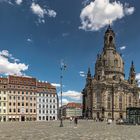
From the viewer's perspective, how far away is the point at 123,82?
157500 millimetres

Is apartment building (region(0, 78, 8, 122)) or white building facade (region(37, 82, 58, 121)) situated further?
white building facade (region(37, 82, 58, 121))

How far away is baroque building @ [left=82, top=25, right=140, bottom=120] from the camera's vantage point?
497 ft

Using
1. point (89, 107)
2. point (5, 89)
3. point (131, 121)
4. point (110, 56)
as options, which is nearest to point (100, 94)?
point (89, 107)

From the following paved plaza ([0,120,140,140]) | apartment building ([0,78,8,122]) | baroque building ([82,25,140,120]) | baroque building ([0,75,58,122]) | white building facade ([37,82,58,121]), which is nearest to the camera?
paved plaza ([0,120,140,140])

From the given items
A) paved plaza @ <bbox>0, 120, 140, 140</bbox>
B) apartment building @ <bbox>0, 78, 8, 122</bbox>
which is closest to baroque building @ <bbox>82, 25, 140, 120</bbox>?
apartment building @ <bbox>0, 78, 8, 122</bbox>

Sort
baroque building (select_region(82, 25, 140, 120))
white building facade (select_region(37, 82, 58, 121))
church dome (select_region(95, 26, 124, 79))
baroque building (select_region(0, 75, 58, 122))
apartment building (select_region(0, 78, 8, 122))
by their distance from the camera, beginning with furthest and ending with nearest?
church dome (select_region(95, 26, 124, 79))
baroque building (select_region(82, 25, 140, 120))
white building facade (select_region(37, 82, 58, 121))
baroque building (select_region(0, 75, 58, 122))
apartment building (select_region(0, 78, 8, 122))

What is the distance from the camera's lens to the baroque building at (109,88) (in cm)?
15150

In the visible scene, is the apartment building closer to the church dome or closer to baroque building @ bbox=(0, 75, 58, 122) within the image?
baroque building @ bbox=(0, 75, 58, 122)

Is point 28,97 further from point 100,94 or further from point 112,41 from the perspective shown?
point 112,41

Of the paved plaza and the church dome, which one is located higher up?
the church dome

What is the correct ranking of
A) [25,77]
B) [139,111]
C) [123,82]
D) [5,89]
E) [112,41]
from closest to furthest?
[139,111] → [5,89] → [25,77] → [123,82] → [112,41]

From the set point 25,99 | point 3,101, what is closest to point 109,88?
point 25,99

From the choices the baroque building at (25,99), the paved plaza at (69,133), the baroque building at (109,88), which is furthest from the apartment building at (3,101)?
the paved plaza at (69,133)

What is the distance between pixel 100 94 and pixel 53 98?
75.0 feet
